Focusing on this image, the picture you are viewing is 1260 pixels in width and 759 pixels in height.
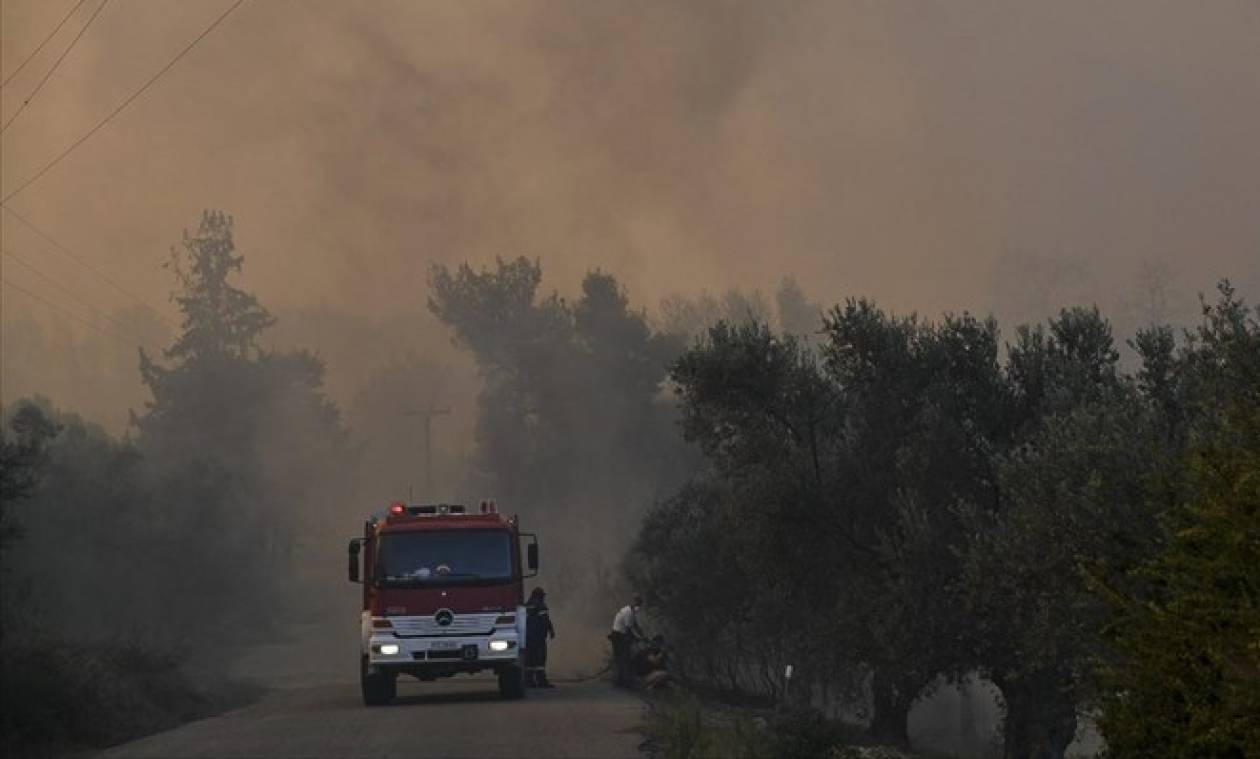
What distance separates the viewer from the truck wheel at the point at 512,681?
28.9 meters

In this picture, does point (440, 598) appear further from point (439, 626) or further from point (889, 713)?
point (889, 713)

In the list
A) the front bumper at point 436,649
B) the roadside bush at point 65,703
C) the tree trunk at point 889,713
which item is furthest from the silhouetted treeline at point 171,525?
the tree trunk at point 889,713

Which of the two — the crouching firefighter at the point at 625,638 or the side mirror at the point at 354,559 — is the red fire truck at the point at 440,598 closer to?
the side mirror at the point at 354,559

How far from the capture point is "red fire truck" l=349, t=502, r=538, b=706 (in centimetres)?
2812

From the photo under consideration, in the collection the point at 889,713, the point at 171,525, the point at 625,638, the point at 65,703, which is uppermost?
the point at 171,525

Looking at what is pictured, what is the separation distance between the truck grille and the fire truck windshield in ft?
1.84

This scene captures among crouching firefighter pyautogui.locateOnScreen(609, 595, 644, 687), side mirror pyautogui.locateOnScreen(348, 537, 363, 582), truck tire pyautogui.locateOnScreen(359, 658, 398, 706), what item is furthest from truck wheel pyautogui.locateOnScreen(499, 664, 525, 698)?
crouching firefighter pyautogui.locateOnScreen(609, 595, 644, 687)

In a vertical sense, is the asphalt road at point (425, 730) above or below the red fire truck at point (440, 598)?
below

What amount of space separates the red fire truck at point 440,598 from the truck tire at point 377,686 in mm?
49

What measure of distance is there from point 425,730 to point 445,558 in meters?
5.69

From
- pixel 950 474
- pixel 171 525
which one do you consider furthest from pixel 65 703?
pixel 171 525

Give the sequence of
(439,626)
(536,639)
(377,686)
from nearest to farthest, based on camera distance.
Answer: (439,626)
(377,686)
(536,639)

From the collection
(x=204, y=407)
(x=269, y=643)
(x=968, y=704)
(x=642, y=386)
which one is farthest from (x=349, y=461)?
(x=968, y=704)

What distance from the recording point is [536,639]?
33125 millimetres
